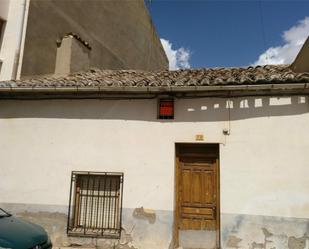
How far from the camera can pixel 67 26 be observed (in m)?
11.4

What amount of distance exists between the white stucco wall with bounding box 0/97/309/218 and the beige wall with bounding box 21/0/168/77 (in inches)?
124

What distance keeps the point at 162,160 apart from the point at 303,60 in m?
4.21

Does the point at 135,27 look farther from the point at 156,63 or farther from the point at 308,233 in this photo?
the point at 308,233

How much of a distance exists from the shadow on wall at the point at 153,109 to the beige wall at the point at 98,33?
254 centimetres

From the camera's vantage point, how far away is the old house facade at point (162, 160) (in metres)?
6.40

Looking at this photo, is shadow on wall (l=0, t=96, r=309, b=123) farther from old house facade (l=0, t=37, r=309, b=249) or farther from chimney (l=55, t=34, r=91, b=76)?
chimney (l=55, t=34, r=91, b=76)

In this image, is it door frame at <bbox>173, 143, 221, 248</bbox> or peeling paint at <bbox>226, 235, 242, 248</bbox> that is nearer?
peeling paint at <bbox>226, 235, 242, 248</bbox>

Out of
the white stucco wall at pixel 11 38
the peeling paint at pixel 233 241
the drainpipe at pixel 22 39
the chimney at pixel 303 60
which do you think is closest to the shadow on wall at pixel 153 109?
the chimney at pixel 303 60

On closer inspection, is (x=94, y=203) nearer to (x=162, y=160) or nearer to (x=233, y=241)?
(x=162, y=160)

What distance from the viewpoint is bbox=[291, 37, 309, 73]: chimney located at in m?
7.41

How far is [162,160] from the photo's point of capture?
22.5 ft

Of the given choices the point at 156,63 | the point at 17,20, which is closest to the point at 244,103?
the point at 17,20

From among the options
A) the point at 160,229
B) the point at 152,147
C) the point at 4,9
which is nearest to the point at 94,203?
the point at 160,229

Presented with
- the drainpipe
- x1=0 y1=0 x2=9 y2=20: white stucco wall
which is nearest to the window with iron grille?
the drainpipe
